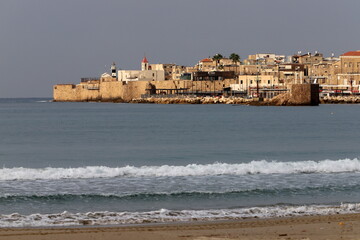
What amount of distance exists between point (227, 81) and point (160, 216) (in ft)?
361

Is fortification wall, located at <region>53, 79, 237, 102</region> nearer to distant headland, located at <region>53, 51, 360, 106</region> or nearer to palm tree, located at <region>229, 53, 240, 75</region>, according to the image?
distant headland, located at <region>53, 51, 360, 106</region>

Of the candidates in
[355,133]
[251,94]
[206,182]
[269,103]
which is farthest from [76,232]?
[251,94]

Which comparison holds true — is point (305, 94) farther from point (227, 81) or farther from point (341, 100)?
point (227, 81)

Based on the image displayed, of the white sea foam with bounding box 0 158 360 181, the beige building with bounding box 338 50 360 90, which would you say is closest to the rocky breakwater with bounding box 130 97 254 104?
the beige building with bounding box 338 50 360 90

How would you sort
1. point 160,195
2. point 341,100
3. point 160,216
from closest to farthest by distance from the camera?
point 160,216 → point 160,195 → point 341,100

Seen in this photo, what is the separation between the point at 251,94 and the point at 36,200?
319 ft

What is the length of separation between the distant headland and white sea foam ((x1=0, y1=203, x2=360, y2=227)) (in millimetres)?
78702

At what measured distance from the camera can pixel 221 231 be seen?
9.33m

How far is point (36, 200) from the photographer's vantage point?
40.1 feet

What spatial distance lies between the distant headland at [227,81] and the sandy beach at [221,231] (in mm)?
79987

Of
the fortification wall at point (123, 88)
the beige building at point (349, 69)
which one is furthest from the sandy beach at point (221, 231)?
the fortification wall at point (123, 88)

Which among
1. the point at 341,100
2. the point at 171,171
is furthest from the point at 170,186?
the point at 341,100

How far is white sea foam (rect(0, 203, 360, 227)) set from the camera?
33.4ft

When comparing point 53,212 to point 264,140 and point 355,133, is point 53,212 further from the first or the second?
point 355,133
